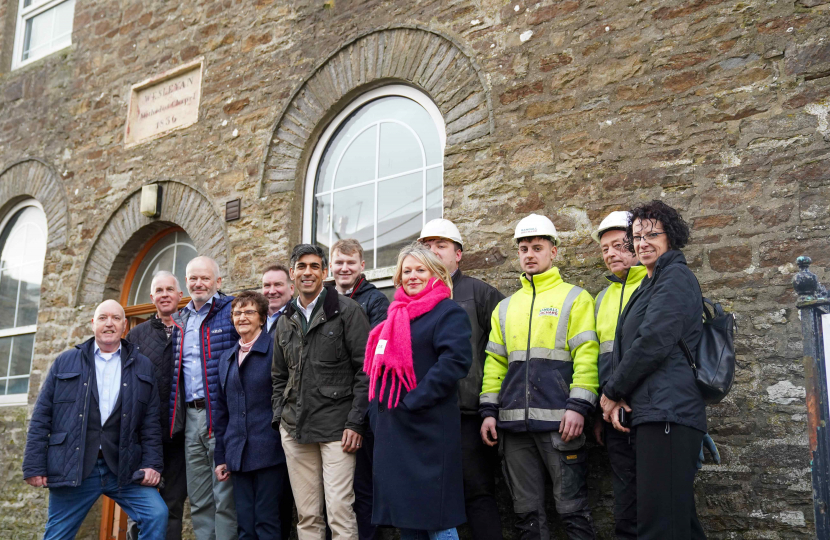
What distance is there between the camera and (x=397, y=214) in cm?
586

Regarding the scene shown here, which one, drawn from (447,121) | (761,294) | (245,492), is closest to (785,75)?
(761,294)

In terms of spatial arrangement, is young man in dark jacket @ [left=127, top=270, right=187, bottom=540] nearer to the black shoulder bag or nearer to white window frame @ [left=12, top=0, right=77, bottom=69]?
the black shoulder bag

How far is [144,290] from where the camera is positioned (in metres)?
7.46

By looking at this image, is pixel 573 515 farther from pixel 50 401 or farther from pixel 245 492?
pixel 50 401

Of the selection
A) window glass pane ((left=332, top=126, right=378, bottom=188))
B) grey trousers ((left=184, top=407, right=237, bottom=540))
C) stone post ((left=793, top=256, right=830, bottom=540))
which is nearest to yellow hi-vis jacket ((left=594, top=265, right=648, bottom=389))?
stone post ((left=793, top=256, right=830, bottom=540))

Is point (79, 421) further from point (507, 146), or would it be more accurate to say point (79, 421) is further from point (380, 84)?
point (380, 84)

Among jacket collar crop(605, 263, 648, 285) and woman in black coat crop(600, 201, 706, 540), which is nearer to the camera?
woman in black coat crop(600, 201, 706, 540)

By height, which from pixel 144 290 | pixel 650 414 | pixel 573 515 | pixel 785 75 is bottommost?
pixel 573 515

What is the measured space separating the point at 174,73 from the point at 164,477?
13.4 ft

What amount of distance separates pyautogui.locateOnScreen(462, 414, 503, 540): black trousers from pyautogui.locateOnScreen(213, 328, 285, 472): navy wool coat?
112cm

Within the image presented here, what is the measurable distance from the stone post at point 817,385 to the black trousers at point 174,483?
12.3ft

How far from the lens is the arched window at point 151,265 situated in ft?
23.9

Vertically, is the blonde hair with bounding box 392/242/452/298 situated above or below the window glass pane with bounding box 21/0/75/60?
below

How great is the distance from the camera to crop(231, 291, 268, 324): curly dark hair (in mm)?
4699
